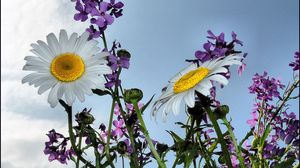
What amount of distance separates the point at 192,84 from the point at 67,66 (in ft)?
1.77

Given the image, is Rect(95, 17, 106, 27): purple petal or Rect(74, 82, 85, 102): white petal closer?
Rect(74, 82, 85, 102): white petal

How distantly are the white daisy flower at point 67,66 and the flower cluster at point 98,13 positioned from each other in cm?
15

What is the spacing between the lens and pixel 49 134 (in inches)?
89.1

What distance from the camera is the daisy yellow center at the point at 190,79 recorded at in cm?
157

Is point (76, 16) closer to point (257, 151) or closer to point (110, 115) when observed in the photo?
point (110, 115)

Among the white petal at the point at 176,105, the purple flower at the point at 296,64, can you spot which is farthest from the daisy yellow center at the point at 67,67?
the purple flower at the point at 296,64

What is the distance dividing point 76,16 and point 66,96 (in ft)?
1.44

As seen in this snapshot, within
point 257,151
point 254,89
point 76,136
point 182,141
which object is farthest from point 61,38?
point 254,89

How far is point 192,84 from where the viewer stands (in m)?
1.57

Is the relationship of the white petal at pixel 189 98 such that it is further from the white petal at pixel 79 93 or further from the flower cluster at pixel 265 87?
the flower cluster at pixel 265 87

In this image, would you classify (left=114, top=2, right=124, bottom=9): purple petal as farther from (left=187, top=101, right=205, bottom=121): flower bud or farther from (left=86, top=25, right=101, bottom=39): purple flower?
(left=187, top=101, right=205, bottom=121): flower bud

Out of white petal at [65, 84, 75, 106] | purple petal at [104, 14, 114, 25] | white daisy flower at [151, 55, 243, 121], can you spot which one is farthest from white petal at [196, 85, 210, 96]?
purple petal at [104, 14, 114, 25]

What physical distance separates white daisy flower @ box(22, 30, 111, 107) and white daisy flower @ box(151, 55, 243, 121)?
25 centimetres

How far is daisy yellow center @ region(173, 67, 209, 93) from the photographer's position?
157cm
